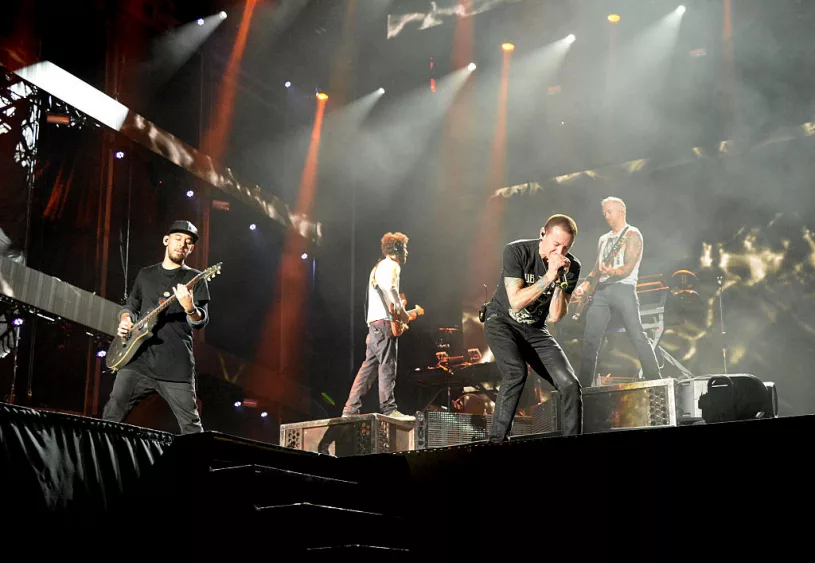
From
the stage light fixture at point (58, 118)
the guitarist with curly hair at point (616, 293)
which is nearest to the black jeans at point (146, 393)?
the guitarist with curly hair at point (616, 293)

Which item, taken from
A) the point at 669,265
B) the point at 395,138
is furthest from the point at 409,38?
the point at 669,265

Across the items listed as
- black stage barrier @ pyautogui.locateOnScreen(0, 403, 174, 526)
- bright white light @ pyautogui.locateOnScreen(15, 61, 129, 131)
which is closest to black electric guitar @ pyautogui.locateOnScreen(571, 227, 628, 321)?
black stage barrier @ pyautogui.locateOnScreen(0, 403, 174, 526)

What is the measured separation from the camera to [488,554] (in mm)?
5312

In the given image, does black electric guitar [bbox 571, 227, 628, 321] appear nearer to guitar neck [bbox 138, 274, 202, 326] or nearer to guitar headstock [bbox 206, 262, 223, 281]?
guitar headstock [bbox 206, 262, 223, 281]

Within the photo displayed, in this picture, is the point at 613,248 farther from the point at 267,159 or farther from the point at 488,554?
the point at 267,159

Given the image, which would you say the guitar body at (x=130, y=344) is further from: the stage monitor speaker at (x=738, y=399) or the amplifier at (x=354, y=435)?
the stage monitor speaker at (x=738, y=399)

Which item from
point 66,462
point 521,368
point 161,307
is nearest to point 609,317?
point 521,368

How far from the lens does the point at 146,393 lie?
19.7ft

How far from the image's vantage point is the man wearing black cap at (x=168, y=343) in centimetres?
590

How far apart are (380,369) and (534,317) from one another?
305cm

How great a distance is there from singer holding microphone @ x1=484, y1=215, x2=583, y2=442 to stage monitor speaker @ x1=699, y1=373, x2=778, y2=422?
4.69 feet

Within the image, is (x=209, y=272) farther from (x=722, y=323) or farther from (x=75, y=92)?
(x=722, y=323)

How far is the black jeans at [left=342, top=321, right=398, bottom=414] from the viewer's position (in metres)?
8.46

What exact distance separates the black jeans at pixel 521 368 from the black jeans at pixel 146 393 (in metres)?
1.99
